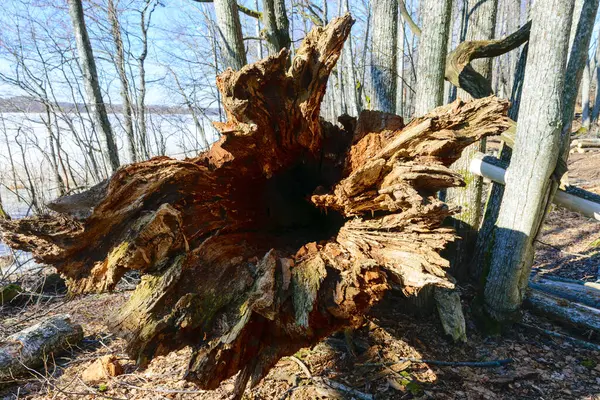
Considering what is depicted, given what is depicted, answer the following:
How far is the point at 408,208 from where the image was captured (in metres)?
1.67

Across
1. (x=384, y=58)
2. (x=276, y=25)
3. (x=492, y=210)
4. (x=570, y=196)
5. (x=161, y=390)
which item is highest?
(x=276, y=25)

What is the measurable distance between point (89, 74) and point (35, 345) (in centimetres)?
534

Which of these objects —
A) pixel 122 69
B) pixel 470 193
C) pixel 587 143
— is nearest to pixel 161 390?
pixel 470 193

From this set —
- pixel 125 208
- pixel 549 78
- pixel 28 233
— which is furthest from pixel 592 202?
pixel 28 233

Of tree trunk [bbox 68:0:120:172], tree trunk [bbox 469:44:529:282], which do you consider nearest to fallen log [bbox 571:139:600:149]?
tree trunk [bbox 469:44:529:282]

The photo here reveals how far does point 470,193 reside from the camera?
3.59m

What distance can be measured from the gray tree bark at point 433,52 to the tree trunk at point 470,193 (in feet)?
2.12

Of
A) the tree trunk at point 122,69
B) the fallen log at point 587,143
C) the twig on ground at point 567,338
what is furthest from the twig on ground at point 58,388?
the fallen log at point 587,143

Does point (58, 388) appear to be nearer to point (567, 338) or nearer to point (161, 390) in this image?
point (161, 390)

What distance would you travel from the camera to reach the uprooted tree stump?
1.52 metres

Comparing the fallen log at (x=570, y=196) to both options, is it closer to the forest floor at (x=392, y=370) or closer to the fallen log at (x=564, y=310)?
the fallen log at (x=564, y=310)

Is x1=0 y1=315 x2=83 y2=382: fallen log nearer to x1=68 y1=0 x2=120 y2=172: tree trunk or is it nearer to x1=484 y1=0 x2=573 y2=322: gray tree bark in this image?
x1=68 y1=0 x2=120 y2=172: tree trunk

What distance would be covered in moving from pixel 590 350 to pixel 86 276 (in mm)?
3730

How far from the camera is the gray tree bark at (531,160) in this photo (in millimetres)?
2424
